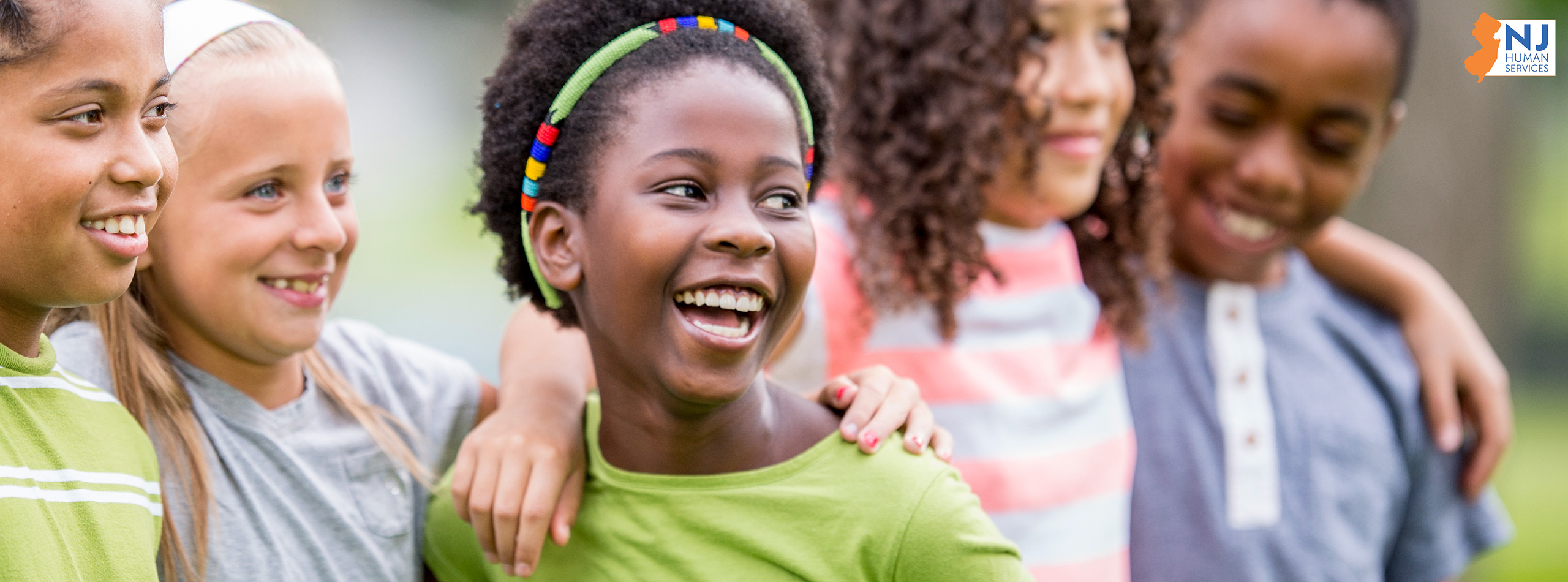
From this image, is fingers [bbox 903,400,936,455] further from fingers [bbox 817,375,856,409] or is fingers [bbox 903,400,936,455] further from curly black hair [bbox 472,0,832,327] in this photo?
curly black hair [bbox 472,0,832,327]

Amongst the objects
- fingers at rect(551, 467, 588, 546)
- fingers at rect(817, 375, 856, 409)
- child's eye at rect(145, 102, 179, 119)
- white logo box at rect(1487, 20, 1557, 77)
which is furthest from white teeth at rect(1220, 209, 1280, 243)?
child's eye at rect(145, 102, 179, 119)

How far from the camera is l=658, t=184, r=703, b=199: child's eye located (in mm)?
1675

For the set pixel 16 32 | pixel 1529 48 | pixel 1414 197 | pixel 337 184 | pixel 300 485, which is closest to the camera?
pixel 16 32

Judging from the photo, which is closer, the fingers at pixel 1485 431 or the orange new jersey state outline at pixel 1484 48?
the fingers at pixel 1485 431

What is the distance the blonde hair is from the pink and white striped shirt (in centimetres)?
102

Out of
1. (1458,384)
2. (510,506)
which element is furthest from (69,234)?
(1458,384)

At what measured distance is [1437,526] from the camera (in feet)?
10.0

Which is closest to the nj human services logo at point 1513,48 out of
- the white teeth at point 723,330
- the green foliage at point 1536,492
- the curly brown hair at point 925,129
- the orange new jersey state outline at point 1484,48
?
the orange new jersey state outline at point 1484,48

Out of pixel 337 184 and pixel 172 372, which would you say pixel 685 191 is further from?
pixel 172 372

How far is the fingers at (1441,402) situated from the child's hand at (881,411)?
168 centimetres

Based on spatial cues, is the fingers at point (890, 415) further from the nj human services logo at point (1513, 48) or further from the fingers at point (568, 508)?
the nj human services logo at point (1513, 48)

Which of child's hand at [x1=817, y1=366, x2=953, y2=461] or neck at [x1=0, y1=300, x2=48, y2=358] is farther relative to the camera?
child's hand at [x1=817, y1=366, x2=953, y2=461]

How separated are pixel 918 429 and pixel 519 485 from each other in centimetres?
58

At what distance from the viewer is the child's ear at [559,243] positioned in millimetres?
1771
